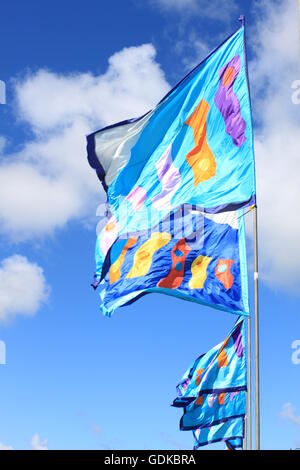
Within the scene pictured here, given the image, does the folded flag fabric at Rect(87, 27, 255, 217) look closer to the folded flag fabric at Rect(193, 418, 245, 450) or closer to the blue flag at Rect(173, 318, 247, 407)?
the blue flag at Rect(173, 318, 247, 407)

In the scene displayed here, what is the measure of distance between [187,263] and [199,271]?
1.59 feet

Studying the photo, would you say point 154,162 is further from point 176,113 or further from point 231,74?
point 231,74

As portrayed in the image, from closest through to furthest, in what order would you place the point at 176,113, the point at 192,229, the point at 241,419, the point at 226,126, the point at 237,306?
1. the point at 237,306
2. the point at 192,229
3. the point at 226,126
4. the point at 176,113
5. the point at 241,419

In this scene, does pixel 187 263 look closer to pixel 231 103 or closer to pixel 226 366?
pixel 231 103

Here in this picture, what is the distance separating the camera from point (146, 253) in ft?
61.8

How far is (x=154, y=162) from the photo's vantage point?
2089cm

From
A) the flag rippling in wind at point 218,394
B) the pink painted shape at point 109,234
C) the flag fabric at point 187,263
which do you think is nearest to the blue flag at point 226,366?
the flag rippling in wind at point 218,394

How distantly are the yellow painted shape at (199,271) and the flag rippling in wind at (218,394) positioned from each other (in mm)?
11952

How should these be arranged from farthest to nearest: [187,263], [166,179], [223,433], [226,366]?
[223,433] < [226,366] < [166,179] < [187,263]

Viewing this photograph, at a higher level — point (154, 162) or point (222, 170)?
point (154, 162)

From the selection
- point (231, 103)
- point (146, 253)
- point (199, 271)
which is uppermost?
point (231, 103)

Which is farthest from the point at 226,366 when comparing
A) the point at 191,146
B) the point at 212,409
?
the point at 191,146

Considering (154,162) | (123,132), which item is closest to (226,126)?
(154,162)

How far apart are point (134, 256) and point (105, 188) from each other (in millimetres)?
3637
